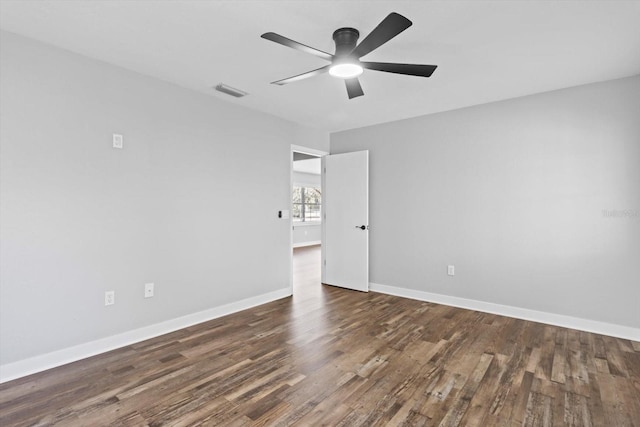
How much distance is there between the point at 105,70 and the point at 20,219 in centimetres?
141

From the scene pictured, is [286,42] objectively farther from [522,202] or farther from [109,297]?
[522,202]

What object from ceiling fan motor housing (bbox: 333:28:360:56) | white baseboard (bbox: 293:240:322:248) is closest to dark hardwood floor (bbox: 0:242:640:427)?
ceiling fan motor housing (bbox: 333:28:360:56)

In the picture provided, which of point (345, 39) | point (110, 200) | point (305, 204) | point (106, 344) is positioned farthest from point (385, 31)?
point (305, 204)

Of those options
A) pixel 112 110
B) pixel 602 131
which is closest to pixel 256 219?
pixel 112 110

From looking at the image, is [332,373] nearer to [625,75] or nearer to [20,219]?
[20,219]

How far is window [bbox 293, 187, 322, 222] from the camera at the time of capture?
1029 cm

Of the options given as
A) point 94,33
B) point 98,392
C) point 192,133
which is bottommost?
point 98,392

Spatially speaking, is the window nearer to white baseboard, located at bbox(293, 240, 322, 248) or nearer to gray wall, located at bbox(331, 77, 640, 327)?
white baseboard, located at bbox(293, 240, 322, 248)

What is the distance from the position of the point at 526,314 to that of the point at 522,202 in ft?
4.21

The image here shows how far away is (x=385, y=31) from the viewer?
5.87ft

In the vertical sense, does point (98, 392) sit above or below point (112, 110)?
below

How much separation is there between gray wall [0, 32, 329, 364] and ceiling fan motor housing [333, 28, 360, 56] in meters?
1.90

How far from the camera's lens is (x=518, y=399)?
6.79ft

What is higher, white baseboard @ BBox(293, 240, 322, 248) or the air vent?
the air vent
